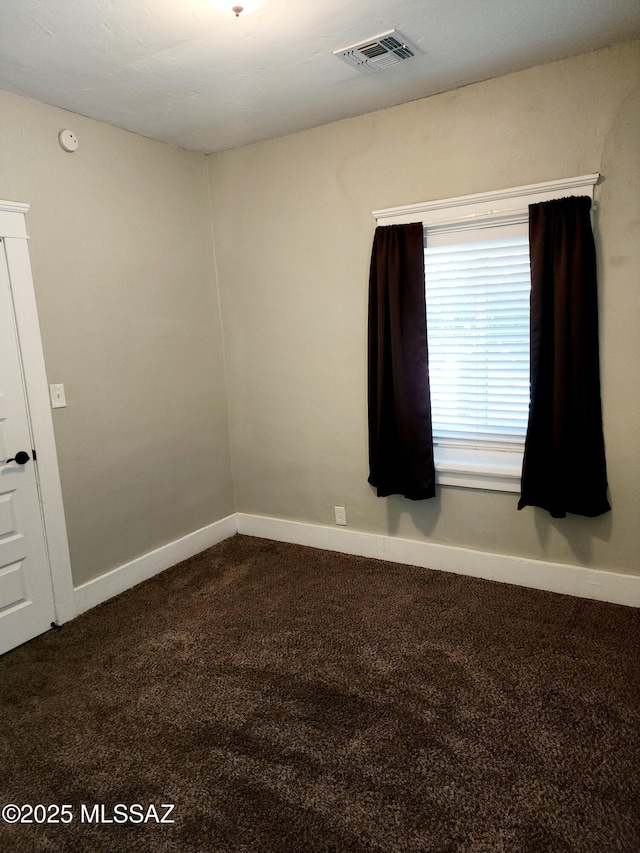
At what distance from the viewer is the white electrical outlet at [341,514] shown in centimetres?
373

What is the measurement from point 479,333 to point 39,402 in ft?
7.98

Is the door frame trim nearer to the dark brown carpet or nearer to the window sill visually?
the dark brown carpet

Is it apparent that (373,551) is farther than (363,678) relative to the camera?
Yes

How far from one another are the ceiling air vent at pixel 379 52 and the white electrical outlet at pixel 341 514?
2.55 meters

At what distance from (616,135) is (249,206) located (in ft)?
7.26

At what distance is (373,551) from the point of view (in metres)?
3.63

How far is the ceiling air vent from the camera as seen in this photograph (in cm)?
233

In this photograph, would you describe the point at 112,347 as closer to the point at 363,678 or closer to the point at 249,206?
the point at 249,206

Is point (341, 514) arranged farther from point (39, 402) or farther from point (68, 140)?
point (68, 140)

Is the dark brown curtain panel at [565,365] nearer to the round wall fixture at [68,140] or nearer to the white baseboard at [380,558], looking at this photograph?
the white baseboard at [380,558]

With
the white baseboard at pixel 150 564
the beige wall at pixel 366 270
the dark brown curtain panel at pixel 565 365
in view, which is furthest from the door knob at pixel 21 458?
the dark brown curtain panel at pixel 565 365

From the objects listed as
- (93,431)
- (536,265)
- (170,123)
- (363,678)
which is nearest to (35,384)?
(93,431)

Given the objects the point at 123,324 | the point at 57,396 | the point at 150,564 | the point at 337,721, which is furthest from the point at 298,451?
the point at 337,721

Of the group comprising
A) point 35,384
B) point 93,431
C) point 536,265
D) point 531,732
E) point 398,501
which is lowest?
point 531,732
